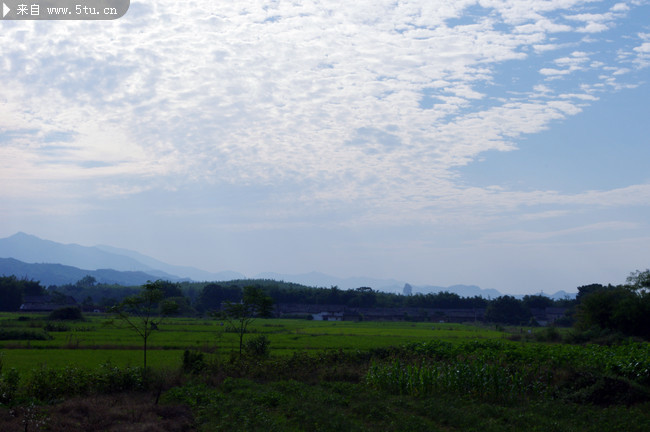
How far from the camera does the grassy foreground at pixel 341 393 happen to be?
12797mm

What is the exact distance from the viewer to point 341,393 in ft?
57.9

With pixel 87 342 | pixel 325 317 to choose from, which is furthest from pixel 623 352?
pixel 325 317

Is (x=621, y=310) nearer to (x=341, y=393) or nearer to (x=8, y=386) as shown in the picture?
(x=341, y=393)

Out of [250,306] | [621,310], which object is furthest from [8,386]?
[621,310]

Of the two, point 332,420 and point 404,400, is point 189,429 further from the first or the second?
point 404,400

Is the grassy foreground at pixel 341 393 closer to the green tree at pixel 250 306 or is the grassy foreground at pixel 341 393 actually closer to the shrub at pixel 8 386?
the shrub at pixel 8 386

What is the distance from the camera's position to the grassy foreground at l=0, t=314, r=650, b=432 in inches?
504

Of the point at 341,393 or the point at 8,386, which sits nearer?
the point at 8,386

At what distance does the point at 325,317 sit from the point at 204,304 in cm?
2752

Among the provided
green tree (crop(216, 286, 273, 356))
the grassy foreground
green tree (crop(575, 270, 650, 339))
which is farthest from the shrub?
green tree (crop(575, 270, 650, 339))

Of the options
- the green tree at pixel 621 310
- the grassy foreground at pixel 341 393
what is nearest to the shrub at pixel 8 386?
the grassy foreground at pixel 341 393

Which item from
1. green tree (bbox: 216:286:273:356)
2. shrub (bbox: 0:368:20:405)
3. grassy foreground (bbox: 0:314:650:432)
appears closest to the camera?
grassy foreground (bbox: 0:314:650:432)

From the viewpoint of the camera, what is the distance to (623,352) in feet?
73.2

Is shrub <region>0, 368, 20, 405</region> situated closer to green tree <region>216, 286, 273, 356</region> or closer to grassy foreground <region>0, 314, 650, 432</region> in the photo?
grassy foreground <region>0, 314, 650, 432</region>
